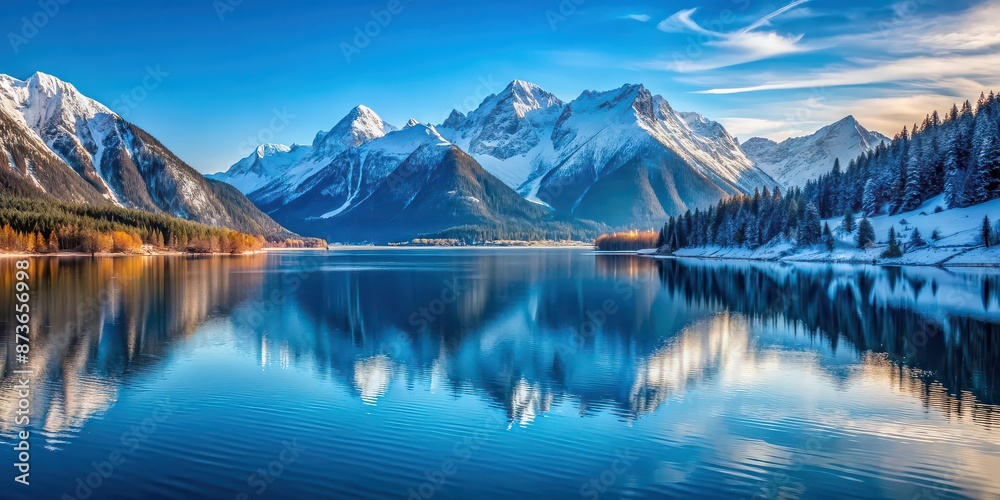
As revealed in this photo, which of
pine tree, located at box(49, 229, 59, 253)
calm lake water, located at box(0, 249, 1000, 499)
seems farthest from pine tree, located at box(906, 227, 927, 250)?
pine tree, located at box(49, 229, 59, 253)

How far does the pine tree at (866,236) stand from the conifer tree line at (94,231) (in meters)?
150

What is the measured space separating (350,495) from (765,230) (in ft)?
461

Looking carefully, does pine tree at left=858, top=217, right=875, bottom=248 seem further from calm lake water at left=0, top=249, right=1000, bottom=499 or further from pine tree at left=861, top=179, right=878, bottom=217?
calm lake water at left=0, top=249, right=1000, bottom=499

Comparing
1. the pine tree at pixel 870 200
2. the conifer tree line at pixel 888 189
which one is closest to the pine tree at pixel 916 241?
the conifer tree line at pixel 888 189

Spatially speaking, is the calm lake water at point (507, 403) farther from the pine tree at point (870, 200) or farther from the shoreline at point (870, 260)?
the pine tree at point (870, 200)

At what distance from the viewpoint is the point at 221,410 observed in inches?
881

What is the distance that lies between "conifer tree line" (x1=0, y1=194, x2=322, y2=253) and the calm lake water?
114311 mm

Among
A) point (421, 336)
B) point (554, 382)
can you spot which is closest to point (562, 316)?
point (421, 336)

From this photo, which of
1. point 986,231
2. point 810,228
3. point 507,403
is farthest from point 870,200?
point 507,403

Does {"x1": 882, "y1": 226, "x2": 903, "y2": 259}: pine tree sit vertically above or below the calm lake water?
above

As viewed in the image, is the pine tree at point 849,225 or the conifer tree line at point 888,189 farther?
the pine tree at point 849,225

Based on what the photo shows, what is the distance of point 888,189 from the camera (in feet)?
448

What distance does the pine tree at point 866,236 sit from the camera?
12119 centimetres

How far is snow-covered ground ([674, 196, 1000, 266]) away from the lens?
336 ft
